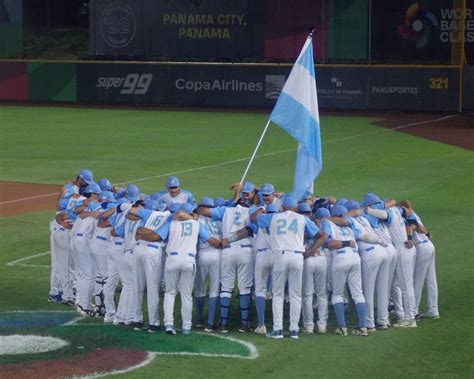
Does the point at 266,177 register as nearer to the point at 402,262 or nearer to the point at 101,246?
the point at 101,246

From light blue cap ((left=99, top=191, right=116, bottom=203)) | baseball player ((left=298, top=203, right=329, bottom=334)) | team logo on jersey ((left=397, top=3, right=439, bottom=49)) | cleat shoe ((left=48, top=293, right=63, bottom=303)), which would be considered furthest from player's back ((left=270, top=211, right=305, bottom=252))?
team logo on jersey ((left=397, top=3, right=439, bottom=49))

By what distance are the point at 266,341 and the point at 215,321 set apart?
1.20 meters

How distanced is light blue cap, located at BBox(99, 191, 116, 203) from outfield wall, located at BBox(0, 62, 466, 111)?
79.5ft

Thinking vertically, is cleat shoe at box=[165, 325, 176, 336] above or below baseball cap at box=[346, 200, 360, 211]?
below

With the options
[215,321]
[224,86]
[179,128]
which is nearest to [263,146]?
[179,128]

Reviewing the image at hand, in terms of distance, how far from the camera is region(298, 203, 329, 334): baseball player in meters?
12.8

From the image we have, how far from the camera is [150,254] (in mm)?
12758

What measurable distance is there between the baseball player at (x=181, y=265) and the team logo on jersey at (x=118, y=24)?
32.6 metres

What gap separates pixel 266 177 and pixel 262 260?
12574 mm

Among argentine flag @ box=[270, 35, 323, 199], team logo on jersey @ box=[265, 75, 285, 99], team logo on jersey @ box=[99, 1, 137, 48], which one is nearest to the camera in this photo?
argentine flag @ box=[270, 35, 323, 199]

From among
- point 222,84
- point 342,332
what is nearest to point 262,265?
point 342,332

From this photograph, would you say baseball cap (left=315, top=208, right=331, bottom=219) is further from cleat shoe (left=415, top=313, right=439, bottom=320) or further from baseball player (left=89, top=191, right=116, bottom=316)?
baseball player (left=89, top=191, right=116, bottom=316)

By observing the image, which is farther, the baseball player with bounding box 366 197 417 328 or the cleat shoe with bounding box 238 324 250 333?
the baseball player with bounding box 366 197 417 328

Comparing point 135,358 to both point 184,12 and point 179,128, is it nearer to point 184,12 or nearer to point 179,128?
point 179,128
